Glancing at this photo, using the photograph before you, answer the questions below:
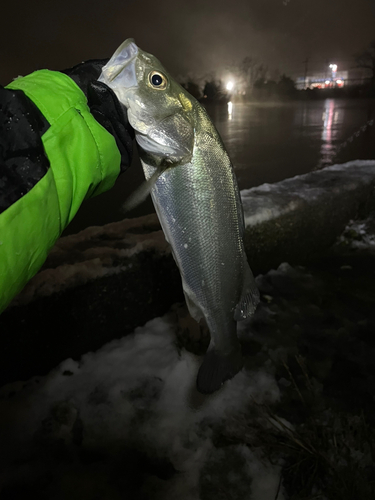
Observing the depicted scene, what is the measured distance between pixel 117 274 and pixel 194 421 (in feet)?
3.92

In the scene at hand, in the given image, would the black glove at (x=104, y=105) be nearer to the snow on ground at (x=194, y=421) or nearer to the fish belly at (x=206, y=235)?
the fish belly at (x=206, y=235)

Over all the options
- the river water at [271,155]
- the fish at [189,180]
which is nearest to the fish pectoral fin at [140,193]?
the fish at [189,180]

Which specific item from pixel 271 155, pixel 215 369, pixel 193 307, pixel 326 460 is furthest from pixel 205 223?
pixel 271 155

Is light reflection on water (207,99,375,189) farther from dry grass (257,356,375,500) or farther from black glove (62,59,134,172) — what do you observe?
black glove (62,59,134,172)

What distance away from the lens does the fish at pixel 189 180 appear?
54.9 inches

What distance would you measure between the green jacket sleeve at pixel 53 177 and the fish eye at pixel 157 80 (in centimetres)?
30

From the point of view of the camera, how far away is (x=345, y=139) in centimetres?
1414

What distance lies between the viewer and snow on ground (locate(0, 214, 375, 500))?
1877mm

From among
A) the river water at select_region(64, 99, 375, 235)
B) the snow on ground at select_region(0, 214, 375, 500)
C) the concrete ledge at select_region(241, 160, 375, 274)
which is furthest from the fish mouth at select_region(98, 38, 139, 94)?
the river water at select_region(64, 99, 375, 235)

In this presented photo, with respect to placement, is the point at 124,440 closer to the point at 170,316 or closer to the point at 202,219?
the point at 170,316

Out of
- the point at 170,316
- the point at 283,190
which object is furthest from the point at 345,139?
the point at 170,316

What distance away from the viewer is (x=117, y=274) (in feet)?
8.48

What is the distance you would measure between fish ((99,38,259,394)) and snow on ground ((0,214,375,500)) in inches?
25.3

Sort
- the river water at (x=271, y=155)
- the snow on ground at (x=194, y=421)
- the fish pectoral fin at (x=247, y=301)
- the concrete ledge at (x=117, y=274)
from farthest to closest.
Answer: the river water at (x=271, y=155) → the concrete ledge at (x=117, y=274) → the snow on ground at (x=194, y=421) → the fish pectoral fin at (x=247, y=301)
